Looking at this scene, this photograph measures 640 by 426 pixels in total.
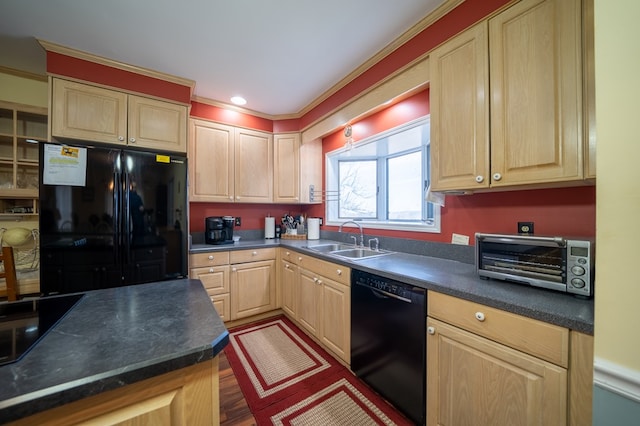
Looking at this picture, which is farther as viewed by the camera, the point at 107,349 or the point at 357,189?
the point at 357,189

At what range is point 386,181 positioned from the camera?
104 inches

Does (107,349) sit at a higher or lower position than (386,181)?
lower

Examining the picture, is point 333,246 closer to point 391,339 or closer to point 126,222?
point 391,339

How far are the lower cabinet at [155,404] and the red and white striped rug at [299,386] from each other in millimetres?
1027

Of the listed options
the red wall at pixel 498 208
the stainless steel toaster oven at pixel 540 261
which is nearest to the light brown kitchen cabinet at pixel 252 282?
the red wall at pixel 498 208

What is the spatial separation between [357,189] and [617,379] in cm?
242

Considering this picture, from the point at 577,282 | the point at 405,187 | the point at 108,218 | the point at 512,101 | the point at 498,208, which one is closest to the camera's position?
the point at 577,282

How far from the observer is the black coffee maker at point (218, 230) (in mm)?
2652

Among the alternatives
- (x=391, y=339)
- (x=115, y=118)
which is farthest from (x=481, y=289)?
(x=115, y=118)

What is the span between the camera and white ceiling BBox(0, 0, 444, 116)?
1.51m

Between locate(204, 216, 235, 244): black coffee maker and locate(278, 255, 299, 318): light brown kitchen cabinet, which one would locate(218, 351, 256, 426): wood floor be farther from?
locate(204, 216, 235, 244): black coffee maker

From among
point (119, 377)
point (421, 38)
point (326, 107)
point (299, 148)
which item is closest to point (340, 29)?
point (421, 38)

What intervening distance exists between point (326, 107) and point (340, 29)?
0.94m

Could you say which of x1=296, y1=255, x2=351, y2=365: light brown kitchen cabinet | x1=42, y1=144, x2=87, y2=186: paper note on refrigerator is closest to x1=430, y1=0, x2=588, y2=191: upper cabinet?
x1=296, y1=255, x2=351, y2=365: light brown kitchen cabinet
